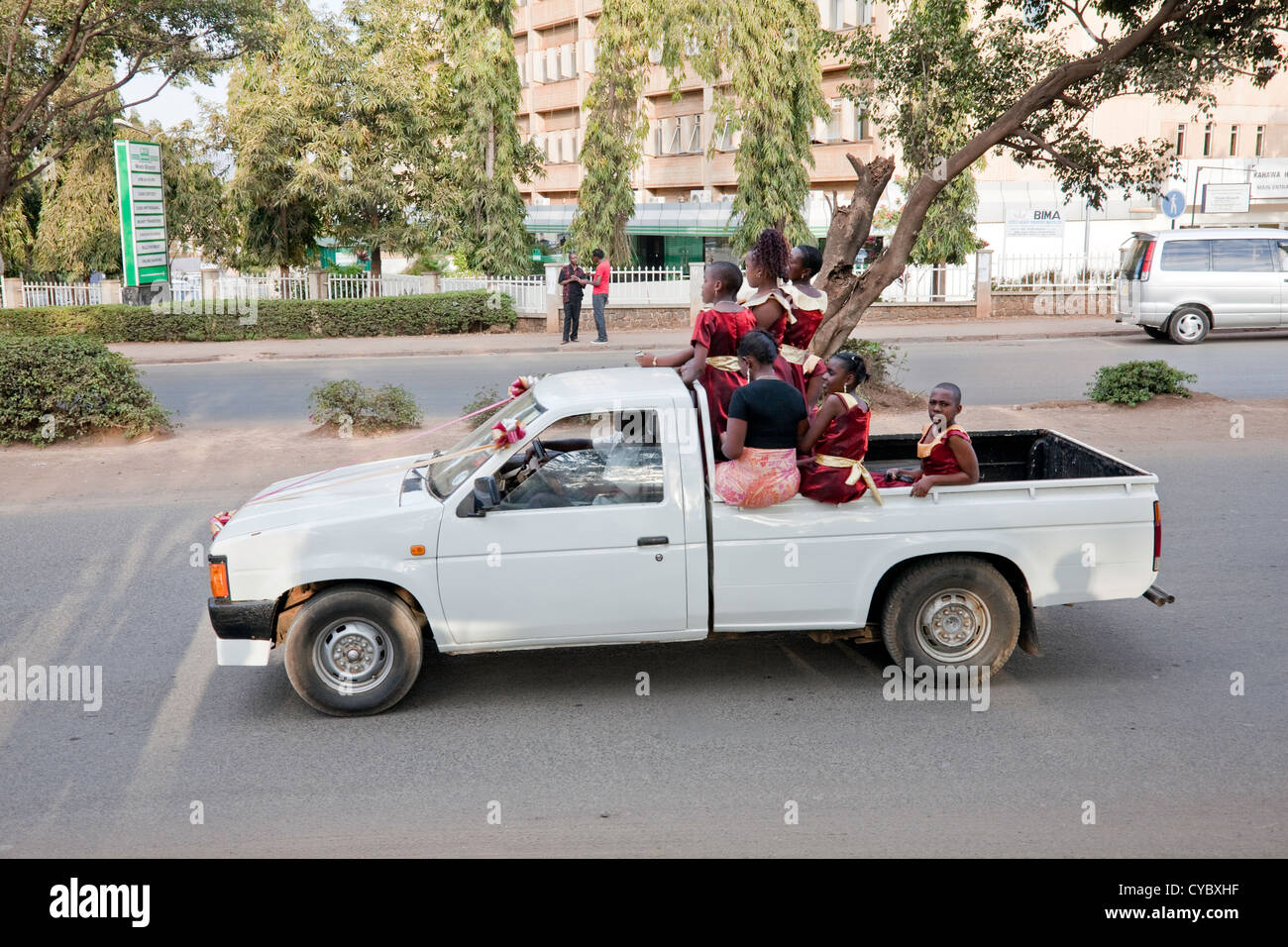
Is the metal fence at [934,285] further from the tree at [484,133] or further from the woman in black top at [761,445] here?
the woman in black top at [761,445]

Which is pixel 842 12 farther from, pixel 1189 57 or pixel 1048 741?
pixel 1048 741

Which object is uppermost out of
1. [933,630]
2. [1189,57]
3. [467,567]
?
[1189,57]

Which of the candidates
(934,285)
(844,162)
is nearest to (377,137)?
(934,285)

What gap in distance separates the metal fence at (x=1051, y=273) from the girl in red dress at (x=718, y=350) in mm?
23943

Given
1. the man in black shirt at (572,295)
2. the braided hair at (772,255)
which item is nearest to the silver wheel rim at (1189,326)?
the man in black shirt at (572,295)

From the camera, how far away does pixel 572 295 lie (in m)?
23.9

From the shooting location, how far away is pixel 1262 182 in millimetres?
39750

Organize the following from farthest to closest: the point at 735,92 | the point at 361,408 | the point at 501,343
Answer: the point at 735,92 < the point at 501,343 < the point at 361,408

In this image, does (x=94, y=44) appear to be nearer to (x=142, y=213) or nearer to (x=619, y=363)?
(x=142, y=213)

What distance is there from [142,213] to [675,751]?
22.7 metres

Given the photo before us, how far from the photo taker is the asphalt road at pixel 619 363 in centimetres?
1612

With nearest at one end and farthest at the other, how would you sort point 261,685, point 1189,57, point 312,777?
point 312,777 < point 261,685 < point 1189,57

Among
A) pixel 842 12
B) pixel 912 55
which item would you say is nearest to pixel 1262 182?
pixel 842 12
